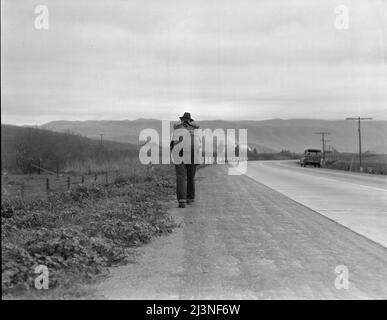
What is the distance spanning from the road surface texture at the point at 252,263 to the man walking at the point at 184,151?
2.07 meters

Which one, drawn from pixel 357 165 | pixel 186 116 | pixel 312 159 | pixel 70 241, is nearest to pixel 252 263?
pixel 70 241

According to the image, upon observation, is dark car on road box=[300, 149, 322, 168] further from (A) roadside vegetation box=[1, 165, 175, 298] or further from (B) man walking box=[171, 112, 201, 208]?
(A) roadside vegetation box=[1, 165, 175, 298]

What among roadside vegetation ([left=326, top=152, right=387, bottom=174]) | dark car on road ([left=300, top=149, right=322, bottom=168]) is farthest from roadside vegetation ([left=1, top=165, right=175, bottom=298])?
dark car on road ([left=300, top=149, right=322, bottom=168])

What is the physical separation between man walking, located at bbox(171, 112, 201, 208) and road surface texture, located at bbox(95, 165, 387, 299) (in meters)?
2.07

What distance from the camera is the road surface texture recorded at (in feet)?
18.4

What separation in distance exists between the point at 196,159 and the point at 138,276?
7.62 metres

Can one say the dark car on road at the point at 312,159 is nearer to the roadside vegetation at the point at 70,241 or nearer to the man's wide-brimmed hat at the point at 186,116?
the man's wide-brimmed hat at the point at 186,116

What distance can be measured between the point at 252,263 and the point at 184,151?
6.63 metres

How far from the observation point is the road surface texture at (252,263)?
18.4ft

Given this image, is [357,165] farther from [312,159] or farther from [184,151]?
[184,151]

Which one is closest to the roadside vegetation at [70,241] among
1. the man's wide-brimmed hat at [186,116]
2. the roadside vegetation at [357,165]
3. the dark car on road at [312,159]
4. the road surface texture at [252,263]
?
the road surface texture at [252,263]
